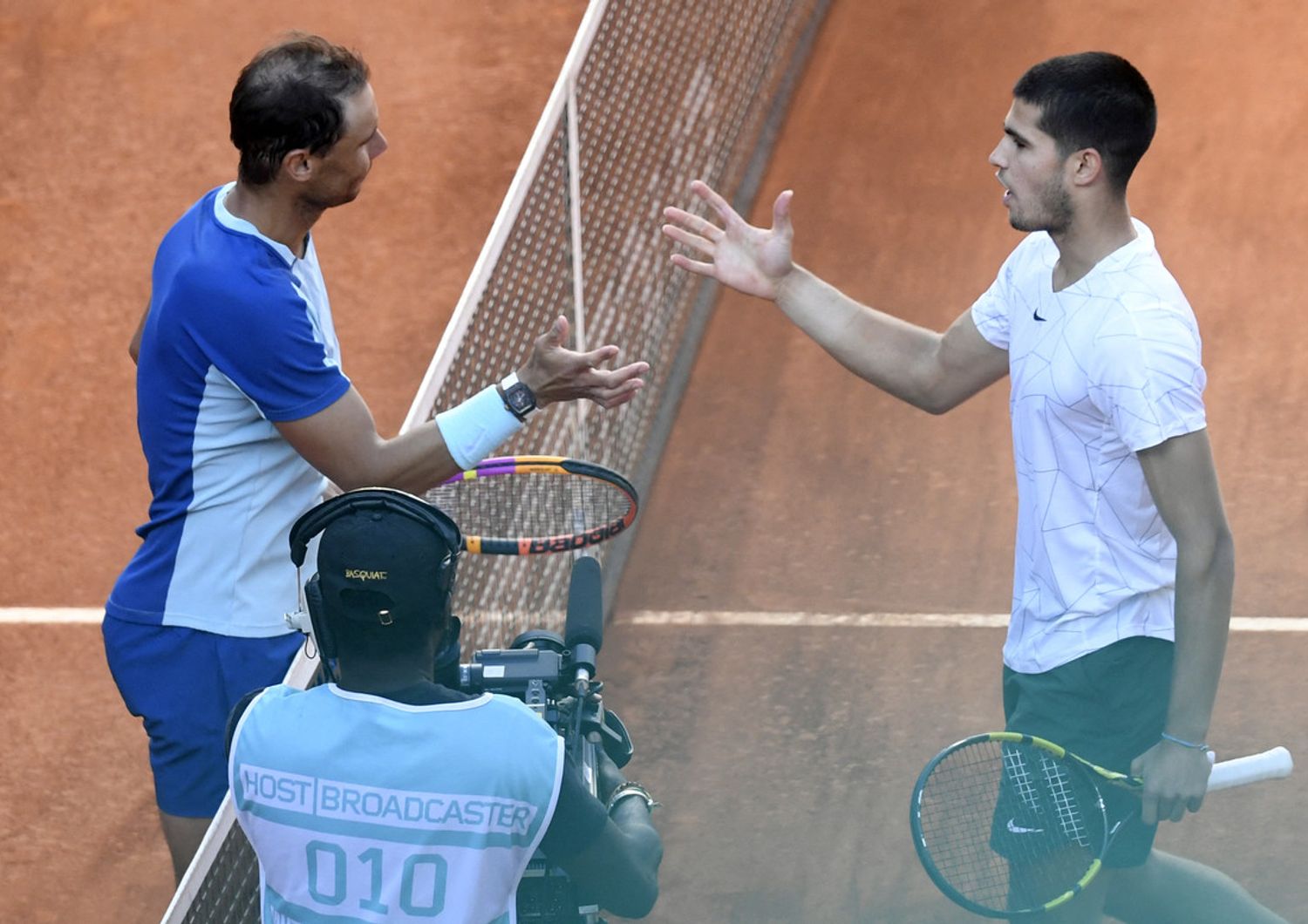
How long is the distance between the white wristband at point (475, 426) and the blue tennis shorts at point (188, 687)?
555mm

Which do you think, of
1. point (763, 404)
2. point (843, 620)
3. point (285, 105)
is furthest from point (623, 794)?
point (763, 404)

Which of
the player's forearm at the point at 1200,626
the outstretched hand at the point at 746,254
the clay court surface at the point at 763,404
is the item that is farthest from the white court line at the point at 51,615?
the player's forearm at the point at 1200,626

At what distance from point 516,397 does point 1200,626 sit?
143 cm

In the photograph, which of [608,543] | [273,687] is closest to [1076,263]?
[273,687]

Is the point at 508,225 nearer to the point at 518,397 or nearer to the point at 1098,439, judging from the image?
the point at 518,397

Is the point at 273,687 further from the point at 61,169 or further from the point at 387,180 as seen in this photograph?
the point at 61,169

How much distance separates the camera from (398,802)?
2406mm

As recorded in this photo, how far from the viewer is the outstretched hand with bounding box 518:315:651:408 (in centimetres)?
325

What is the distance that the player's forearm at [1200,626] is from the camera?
3061 millimetres

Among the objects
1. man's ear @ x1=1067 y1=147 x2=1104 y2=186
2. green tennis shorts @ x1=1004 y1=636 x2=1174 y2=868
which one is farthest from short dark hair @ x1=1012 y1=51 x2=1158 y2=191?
green tennis shorts @ x1=1004 y1=636 x2=1174 y2=868

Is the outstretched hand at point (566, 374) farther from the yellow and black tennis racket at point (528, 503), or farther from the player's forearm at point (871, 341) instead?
the player's forearm at point (871, 341)

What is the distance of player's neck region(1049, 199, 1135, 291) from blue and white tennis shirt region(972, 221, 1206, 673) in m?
0.03

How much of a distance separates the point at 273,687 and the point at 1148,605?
1800mm

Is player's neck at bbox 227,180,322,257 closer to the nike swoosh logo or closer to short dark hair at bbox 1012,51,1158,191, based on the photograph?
short dark hair at bbox 1012,51,1158,191
